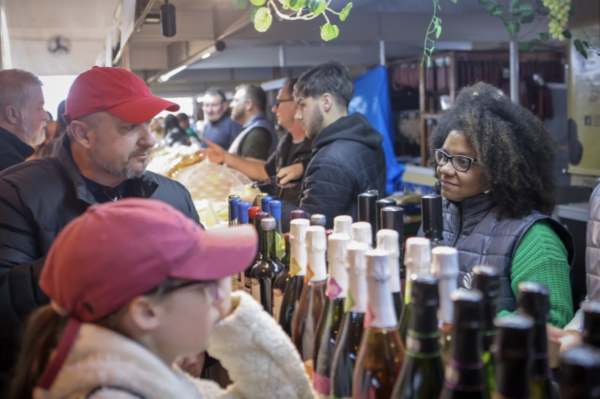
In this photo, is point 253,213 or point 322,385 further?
point 253,213

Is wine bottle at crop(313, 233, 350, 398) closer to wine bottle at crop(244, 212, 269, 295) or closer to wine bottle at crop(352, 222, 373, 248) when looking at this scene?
wine bottle at crop(352, 222, 373, 248)

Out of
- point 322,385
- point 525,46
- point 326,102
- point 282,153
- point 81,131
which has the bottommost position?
point 322,385

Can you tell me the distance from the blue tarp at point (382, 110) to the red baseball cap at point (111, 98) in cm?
517

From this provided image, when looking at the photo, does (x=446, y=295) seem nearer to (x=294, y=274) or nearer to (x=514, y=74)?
(x=294, y=274)

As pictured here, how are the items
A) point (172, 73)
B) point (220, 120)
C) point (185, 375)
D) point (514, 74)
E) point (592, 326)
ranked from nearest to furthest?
point (592, 326), point (185, 375), point (514, 74), point (220, 120), point (172, 73)

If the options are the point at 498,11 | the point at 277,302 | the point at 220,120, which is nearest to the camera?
the point at 277,302

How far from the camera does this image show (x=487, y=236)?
1920mm

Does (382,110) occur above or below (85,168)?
above

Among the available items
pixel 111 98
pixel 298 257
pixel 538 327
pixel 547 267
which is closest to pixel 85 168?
pixel 111 98

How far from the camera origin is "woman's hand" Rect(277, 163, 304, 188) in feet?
11.2

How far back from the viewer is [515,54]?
5.06 m

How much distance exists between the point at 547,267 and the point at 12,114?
112 inches

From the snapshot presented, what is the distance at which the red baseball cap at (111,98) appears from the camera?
1933 mm

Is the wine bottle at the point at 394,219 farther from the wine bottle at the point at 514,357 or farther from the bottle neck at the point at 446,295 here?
the wine bottle at the point at 514,357
